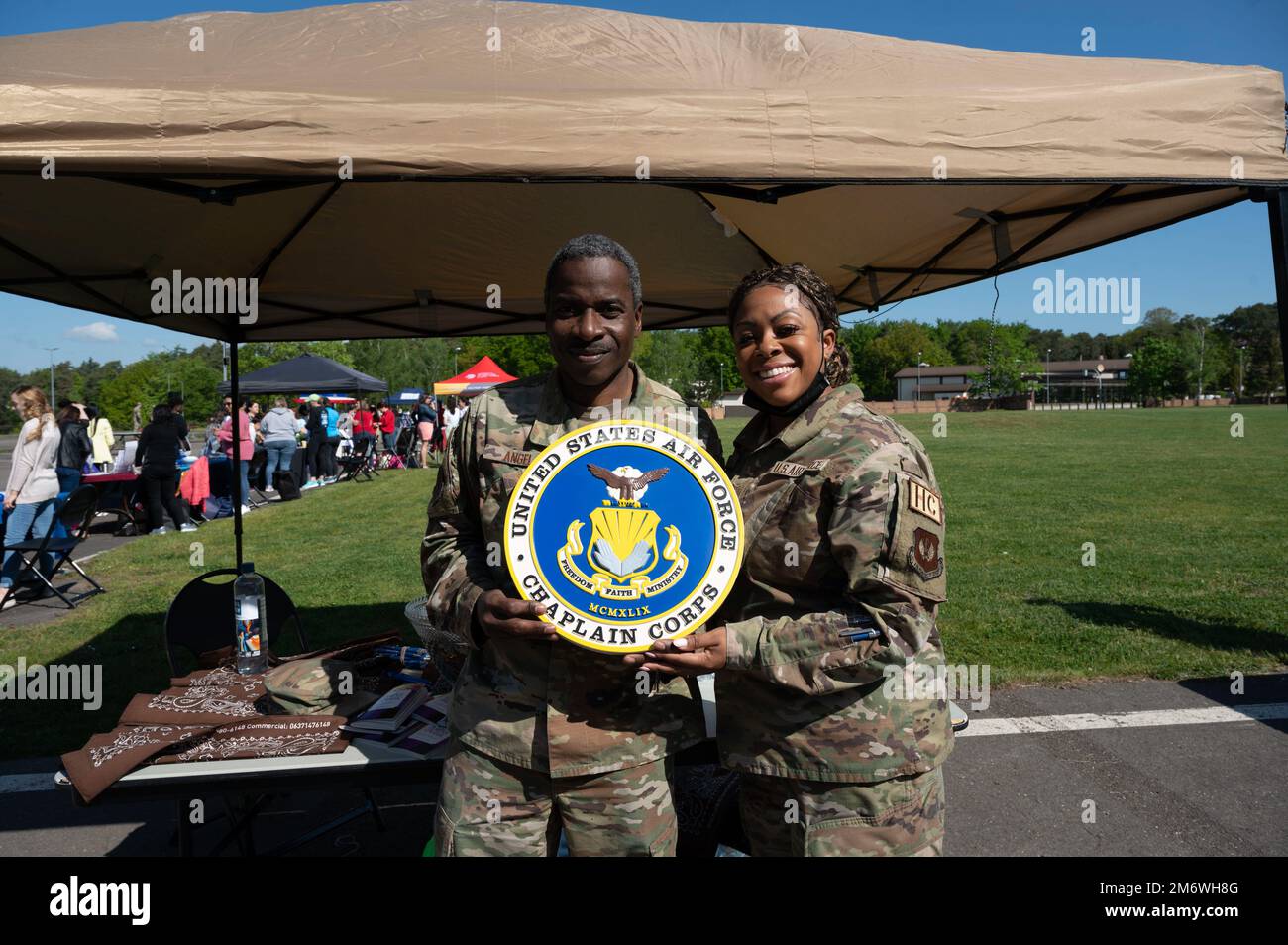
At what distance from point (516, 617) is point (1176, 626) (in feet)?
22.9

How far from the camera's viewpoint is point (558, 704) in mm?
1951

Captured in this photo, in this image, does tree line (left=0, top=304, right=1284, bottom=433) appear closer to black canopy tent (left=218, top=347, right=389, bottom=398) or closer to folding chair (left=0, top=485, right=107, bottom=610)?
black canopy tent (left=218, top=347, right=389, bottom=398)

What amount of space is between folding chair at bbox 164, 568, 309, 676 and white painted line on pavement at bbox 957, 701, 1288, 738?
13.2ft

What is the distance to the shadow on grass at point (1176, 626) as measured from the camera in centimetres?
625

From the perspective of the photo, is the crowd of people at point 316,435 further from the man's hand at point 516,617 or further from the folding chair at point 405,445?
the man's hand at point 516,617

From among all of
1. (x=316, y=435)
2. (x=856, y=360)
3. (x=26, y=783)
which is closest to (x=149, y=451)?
(x=26, y=783)

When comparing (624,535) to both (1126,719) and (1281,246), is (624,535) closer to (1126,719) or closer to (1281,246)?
(1281,246)

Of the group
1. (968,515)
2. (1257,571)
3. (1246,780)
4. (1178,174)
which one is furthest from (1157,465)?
(1178,174)

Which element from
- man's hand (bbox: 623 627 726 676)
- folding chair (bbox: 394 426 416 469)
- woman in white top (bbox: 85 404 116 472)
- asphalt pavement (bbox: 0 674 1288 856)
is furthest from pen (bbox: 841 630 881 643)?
folding chair (bbox: 394 426 416 469)

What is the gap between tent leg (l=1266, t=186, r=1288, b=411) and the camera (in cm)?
261

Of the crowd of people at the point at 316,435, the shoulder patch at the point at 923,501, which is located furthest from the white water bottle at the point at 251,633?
the crowd of people at the point at 316,435

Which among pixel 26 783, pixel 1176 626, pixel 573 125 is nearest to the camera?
pixel 573 125

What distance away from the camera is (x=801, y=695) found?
6.51ft
